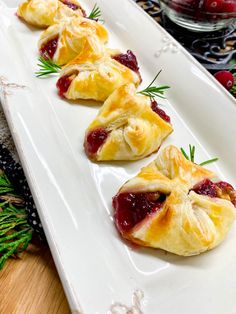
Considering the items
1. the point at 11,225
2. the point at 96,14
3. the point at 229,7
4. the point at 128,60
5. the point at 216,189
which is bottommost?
the point at 11,225

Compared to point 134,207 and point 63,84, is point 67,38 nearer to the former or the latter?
point 63,84

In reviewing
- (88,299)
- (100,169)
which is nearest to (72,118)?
(100,169)

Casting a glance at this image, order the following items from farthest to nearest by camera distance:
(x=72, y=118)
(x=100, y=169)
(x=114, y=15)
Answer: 1. (x=114, y=15)
2. (x=72, y=118)
3. (x=100, y=169)

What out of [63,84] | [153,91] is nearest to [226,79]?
[153,91]

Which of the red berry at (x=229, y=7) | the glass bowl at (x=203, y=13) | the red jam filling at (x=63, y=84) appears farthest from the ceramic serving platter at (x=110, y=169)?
the red berry at (x=229, y=7)

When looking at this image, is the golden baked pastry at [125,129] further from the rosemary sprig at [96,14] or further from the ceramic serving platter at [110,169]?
the rosemary sprig at [96,14]

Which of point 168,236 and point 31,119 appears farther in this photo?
point 31,119

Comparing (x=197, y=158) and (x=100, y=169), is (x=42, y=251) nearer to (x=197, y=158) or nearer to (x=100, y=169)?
(x=100, y=169)
